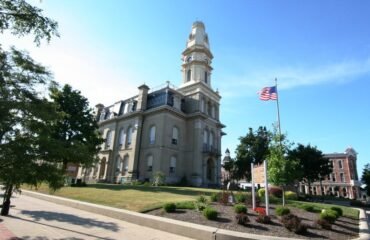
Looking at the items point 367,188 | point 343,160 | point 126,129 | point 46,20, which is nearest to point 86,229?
point 46,20

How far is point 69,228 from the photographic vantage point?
9867mm

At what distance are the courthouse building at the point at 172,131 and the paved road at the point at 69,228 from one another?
25.4 m

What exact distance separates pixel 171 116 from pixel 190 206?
27.2 metres

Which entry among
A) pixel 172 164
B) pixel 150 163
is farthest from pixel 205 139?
pixel 150 163

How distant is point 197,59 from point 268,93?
82.8ft

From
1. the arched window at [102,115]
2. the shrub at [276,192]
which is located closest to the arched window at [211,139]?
the arched window at [102,115]

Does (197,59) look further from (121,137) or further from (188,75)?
(121,137)

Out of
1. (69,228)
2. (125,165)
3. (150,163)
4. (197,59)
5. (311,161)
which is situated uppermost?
(197,59)

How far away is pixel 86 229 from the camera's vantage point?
984 cm

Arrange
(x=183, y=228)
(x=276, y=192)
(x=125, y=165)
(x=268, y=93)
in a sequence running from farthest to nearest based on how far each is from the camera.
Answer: (x=125, y=165), (x=268, y=93), (x=276, y=192), (x=183, y=228)

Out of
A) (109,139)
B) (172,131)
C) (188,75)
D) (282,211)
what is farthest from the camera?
(188,75)

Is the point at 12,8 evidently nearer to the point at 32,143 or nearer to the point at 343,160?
the point at 32,143

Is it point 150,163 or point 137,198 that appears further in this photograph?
point 150,163

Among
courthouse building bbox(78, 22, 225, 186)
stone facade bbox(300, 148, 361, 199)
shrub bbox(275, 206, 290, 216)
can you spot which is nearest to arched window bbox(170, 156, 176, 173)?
courthouse building bbox(78, 22, 225, 186)
